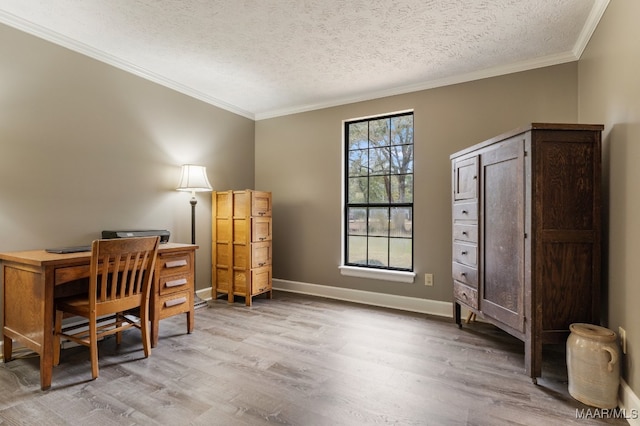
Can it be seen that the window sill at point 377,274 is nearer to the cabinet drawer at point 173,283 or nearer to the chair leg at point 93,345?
the cabinet drawer at point 173,283

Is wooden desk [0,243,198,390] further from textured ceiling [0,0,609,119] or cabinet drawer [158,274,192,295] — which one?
textured ceiling [0,0,609,119]

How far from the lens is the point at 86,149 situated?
2.71 meters

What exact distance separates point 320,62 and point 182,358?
2.73m

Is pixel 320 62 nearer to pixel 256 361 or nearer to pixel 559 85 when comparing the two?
pixel 559 85

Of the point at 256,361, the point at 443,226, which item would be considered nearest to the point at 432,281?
the point at 443,226

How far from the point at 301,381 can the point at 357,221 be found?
2.20 m

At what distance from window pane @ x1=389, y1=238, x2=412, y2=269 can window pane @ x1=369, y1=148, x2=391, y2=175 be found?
81cm

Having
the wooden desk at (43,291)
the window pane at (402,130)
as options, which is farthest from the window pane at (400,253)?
the wooden desk at (43,291)

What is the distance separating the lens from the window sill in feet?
11.3

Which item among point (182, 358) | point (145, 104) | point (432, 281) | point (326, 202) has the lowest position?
point (182, 358)

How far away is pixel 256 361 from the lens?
7.34 ft

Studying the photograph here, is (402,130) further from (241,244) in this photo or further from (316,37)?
(241,244)

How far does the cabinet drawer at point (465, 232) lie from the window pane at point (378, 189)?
3.14 feet

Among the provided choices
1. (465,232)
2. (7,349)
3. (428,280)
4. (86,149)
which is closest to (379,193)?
(428,280)
